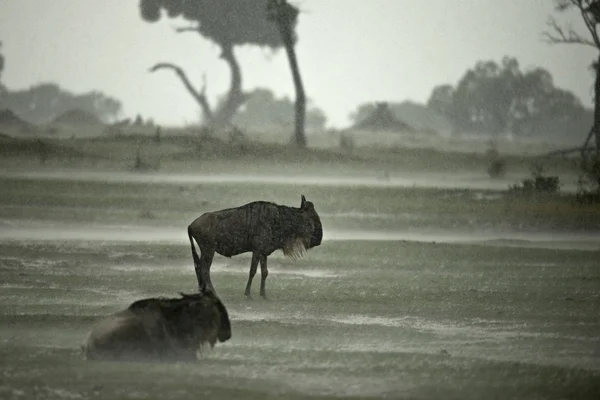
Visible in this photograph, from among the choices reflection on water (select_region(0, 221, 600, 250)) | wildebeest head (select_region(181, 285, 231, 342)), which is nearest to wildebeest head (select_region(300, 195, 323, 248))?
reflection on water (select_region(0, 221, 600, 250))

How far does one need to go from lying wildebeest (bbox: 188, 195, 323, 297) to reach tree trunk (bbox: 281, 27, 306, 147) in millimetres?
4067

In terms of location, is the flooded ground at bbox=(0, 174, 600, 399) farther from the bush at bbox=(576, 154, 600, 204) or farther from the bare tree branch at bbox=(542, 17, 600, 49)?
the bare tree branch at bbox=(542, 17, 600, 49)

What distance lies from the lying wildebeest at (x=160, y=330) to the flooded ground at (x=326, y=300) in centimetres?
11

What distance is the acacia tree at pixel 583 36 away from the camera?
14930mm

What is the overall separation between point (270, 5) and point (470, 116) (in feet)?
9.57

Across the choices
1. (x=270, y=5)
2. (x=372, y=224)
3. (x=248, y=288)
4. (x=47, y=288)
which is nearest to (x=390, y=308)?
(x=248, y=288)

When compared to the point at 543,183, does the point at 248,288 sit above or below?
below

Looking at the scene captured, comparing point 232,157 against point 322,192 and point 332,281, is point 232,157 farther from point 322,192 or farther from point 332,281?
point 332,281

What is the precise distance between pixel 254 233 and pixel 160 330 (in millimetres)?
3520

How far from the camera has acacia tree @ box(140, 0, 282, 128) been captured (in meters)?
14.7

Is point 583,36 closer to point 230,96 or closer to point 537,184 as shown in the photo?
point 537,184

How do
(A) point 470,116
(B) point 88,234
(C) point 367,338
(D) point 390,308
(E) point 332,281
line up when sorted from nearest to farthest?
(C) point 367,338
(D) point 390,308
(E) point 332,281
(B) point 88,234
(A) point 470,116

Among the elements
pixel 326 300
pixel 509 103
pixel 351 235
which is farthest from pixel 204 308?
pixel 509 103

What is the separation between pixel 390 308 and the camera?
10.4m
